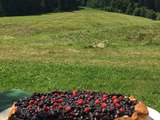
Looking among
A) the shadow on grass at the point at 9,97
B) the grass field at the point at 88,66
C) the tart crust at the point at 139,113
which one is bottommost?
the grass field at the point at 88,66

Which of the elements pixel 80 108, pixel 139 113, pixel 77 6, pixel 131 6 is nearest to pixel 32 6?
pixel 77 6

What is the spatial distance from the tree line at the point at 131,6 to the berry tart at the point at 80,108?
77046mm

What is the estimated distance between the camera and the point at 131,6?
94.1 m

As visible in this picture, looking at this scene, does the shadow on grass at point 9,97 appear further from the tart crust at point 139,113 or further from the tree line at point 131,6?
the tree line at point 131,6

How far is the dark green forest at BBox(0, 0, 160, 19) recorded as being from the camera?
82125 millimetres

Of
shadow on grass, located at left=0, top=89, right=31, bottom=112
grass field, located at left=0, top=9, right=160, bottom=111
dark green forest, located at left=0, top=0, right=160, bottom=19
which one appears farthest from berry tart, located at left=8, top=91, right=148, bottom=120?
dark green forest, located at left=0, top=0, right=160, bottom=19

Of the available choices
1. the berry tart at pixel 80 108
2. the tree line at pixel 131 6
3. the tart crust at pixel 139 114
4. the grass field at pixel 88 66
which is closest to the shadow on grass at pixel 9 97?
the berry tart at pixel 80 108

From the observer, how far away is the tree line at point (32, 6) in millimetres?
81250

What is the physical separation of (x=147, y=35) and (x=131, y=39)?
40.7 inches

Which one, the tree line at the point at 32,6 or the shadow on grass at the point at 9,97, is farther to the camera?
the tree line at the point at 32,6

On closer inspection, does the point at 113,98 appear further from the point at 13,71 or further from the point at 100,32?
the point at 100,32

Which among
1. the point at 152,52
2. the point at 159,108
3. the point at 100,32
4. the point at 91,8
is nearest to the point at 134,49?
the point at 152,52

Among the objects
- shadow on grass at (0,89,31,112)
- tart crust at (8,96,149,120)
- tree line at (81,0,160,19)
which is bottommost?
tree line at (81,0,160,19)

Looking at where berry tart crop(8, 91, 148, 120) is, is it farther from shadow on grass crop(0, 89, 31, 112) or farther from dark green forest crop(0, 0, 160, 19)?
dark green forest crop(0, 0, 160, 19)
